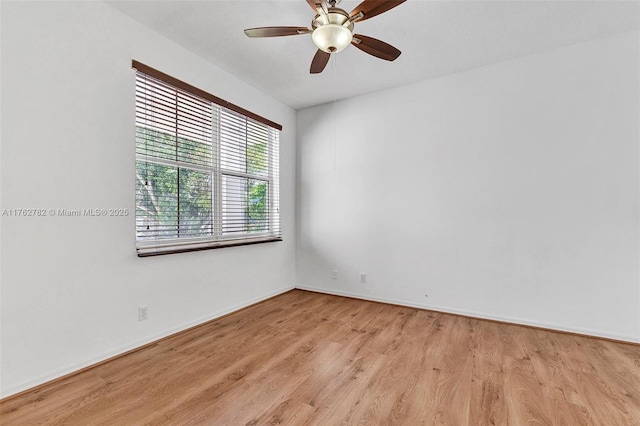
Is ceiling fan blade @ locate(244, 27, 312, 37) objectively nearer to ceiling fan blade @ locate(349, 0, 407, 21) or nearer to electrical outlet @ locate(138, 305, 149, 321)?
ceiling fan blade @ locate(349, 0, 407, 21)

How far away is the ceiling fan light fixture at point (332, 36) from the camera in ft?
5.92

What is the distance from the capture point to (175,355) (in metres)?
2.26

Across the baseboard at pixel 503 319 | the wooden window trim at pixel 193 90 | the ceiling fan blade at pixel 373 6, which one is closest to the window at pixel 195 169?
the wooden window trim at pixel 193 90

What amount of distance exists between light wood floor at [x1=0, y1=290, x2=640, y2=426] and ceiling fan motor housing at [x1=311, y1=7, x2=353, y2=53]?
2263 millimetres

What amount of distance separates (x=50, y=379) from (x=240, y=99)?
9.94ft

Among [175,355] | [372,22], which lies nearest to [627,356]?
[372,22]

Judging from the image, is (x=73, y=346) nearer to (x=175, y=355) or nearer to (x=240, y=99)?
(x=175, y=355)

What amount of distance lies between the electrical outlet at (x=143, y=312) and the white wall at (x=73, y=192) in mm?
35

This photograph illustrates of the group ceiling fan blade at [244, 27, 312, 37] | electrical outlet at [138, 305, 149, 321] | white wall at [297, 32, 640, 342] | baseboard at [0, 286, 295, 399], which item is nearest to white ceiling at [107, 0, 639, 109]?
white wall at [297, 32, 640, 342]

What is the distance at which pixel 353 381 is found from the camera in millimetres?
1908

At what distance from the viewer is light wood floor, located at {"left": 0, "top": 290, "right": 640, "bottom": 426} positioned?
1.58 meters

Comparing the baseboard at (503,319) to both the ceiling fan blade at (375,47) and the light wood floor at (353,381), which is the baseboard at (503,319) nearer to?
the light wood floor at (353,381)

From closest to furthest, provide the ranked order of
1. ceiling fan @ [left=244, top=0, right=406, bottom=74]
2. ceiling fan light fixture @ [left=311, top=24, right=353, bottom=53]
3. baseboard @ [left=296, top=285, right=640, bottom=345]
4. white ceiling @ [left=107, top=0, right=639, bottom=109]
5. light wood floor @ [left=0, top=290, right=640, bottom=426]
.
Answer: light wood floor @ [left=0, top=290, right=640, bottom=426], ceiling fan @ [left=244, top=0, right=406, bottom=74], ceiling fan light fixture @ [left=311, top=24, right=353, bottom=53], white ceiling @ [left=107, top=0, right=639, bottom=109], baseboard @ [left=296, top=285, right=640, bottom=345]

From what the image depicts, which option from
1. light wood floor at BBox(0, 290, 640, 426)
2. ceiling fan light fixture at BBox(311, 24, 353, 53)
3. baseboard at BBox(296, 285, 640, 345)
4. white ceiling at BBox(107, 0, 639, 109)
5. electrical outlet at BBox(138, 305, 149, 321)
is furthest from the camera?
baseboard at BBox(296, 285, 640, 345)
